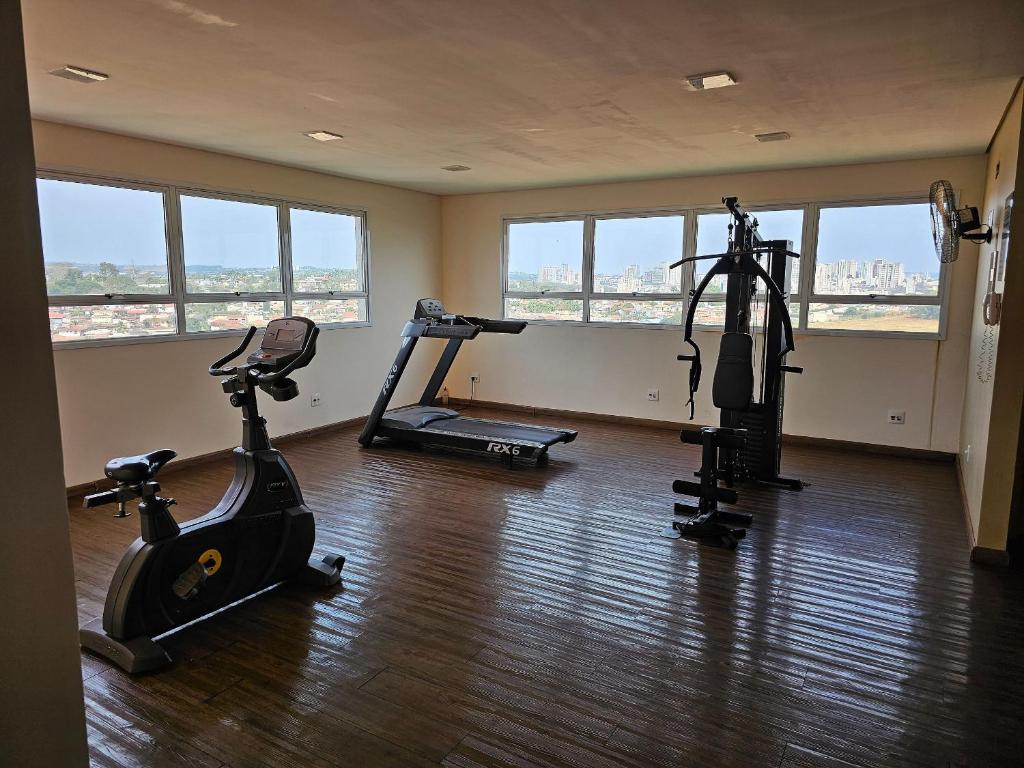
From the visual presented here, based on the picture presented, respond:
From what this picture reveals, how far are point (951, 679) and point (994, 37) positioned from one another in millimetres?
2613

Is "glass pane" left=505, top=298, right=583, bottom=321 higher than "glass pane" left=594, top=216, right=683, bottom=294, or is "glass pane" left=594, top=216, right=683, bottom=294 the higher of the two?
"glass pane" left=594, top=216, right=683, bottom=294

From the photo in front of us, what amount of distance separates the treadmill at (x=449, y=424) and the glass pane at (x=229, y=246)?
4.57ft

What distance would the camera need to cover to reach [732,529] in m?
4.09

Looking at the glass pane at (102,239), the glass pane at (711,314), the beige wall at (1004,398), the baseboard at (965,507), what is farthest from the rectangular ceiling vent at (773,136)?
the glass pane at (102,239)

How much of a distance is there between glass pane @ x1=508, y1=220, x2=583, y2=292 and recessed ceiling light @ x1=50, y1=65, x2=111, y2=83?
4.86 meters

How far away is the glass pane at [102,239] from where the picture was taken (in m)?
4.55

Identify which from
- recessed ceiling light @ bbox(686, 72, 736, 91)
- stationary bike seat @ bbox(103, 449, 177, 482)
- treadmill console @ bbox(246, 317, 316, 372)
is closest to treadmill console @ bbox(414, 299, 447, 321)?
treadmill console @ bbox(246, 317, 316, 372)

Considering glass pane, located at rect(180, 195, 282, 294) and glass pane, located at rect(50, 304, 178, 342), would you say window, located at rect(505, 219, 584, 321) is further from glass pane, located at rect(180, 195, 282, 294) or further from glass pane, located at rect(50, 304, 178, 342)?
glass pane, located at rect(50, 304, 178, 342)

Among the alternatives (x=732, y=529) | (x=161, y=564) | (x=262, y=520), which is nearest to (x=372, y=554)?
→ (x=262, y=520)

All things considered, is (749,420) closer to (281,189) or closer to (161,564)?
(161,564)

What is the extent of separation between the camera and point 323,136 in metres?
4.78

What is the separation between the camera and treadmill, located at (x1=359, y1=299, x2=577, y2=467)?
560 centimetres

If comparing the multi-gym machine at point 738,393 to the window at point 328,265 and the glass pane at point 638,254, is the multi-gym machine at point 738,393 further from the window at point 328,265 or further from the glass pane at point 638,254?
the window at point 328,265

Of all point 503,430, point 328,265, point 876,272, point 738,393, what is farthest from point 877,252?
point 328,265
